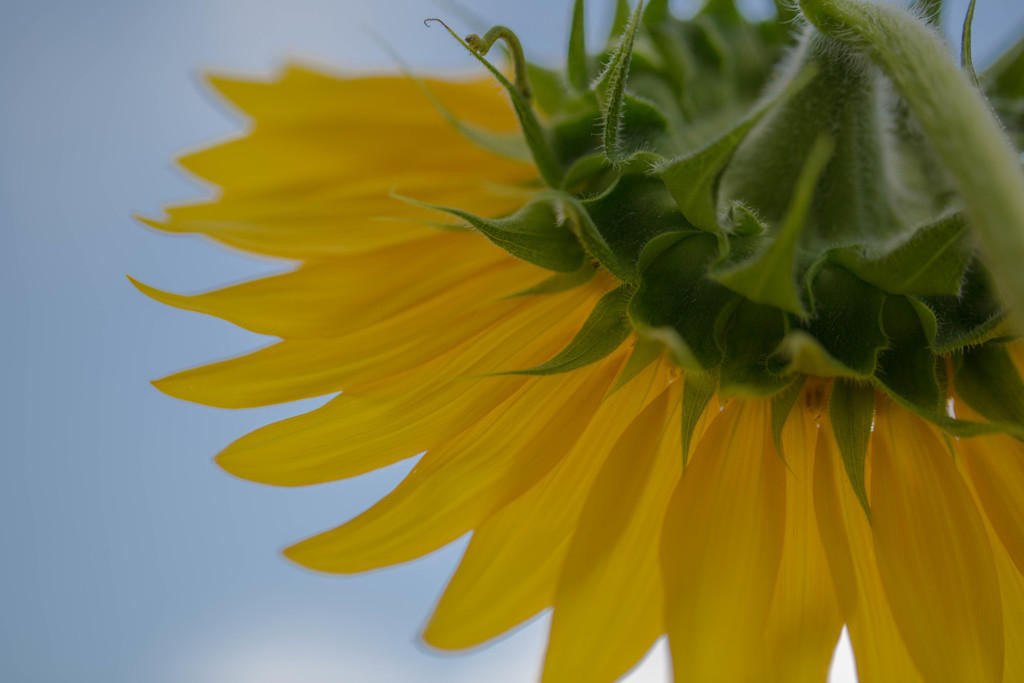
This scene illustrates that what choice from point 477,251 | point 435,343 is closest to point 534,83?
point 477,251

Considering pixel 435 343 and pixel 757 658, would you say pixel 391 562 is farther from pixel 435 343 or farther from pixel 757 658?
pixel 757 658

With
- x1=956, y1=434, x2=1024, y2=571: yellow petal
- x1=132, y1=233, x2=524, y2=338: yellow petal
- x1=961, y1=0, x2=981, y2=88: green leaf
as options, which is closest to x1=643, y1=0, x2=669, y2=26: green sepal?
x1=132, y1=233, x2=524, y2=338: yellow petal

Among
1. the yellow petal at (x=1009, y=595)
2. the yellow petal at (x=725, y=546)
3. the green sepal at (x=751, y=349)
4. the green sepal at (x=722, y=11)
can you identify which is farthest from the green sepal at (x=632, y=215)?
the green sepal at (x=722, y=11)

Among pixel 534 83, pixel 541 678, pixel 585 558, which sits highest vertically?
pixel 534 83

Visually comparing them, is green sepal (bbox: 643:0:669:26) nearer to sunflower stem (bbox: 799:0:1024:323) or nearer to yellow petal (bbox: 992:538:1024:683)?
sunflower stem (bbox: 799:0:1024:323)

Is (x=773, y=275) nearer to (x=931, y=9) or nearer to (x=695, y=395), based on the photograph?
(x=695, y=395)

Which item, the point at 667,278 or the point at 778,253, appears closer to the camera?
the point at 778,253

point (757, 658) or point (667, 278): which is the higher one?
point (667, 278)
